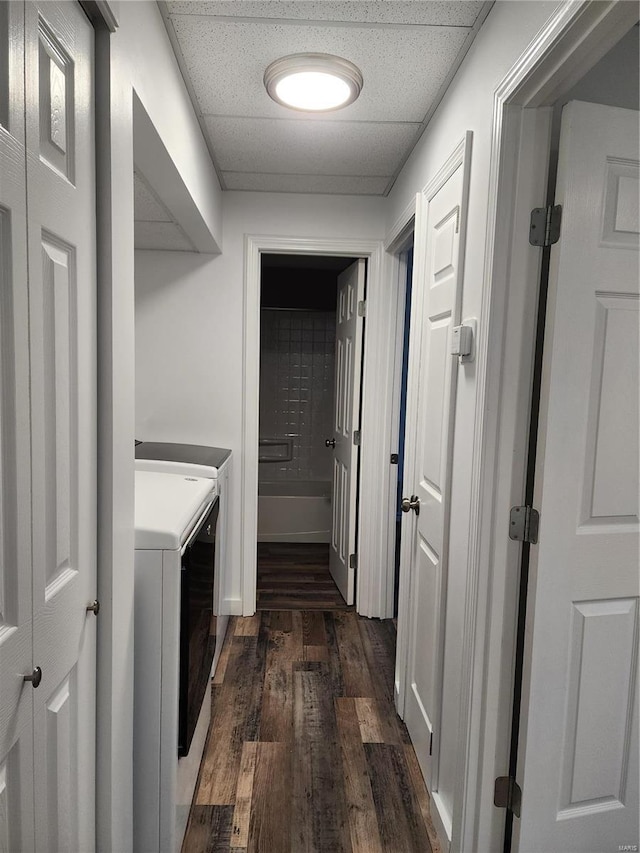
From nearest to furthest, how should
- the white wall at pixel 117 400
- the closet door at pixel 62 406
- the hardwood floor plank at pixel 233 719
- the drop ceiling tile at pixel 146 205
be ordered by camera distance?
the closet door at pixel 62 406 < the white wall at pixel 117 400 < the hardwood floor plank at pixel 233 719 < the drop ceiling tile at pixel 146 205

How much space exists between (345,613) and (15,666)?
2671 millimetres

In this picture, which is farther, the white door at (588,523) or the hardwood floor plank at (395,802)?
the hardwood floor plank at (395,802)

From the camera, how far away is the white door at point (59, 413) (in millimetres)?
844

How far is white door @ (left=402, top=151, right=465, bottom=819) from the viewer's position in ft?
5.79

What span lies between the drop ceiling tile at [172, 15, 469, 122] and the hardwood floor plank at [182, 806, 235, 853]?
7.58 ft

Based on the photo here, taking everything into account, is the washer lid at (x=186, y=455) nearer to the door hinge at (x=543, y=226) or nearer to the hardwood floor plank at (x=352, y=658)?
the hardwood floor plank at (x=352, y=658)

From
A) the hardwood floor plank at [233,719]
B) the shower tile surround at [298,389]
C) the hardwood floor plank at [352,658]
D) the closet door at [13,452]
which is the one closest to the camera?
the closet door at [13,452]

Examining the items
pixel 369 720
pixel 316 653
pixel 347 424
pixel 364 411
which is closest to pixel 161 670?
pixel 369 720

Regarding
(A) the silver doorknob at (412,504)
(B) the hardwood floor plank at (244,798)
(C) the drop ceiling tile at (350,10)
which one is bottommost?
(B) the hardwood floor plank at (244,798)

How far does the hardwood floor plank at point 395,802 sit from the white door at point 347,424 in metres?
1.32

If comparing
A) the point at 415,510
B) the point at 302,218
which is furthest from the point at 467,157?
the point at 302,218

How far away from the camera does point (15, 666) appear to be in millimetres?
824

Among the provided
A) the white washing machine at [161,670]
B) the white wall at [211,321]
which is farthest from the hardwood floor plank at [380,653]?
the white washing machine at [161,670]

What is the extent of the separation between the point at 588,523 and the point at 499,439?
0.30 meters
